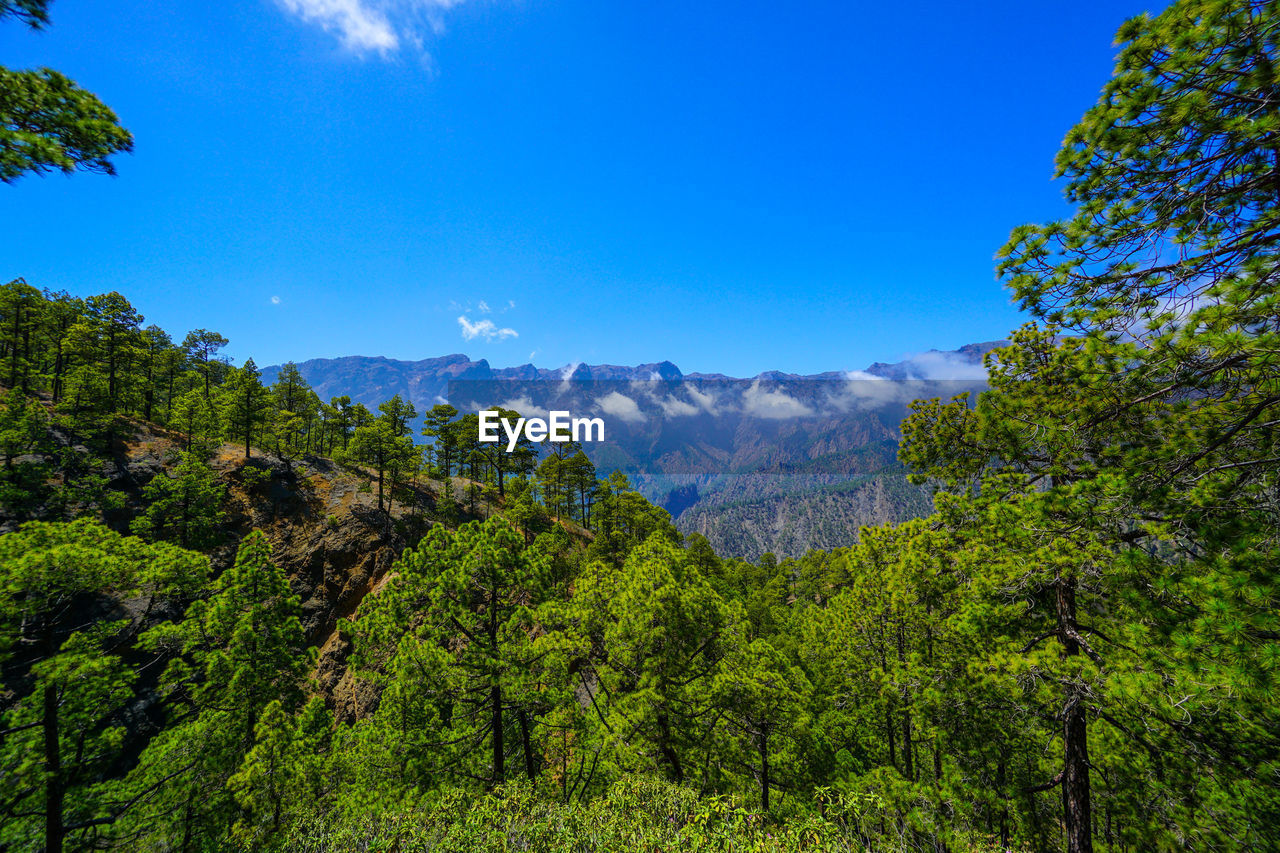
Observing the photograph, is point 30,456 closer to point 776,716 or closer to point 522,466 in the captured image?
point 522,466

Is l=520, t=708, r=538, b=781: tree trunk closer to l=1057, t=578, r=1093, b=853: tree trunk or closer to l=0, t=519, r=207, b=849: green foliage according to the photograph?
l=0, t=519, r=207, b=849: green foliage

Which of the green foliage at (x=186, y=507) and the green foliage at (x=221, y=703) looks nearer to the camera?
the green foliage at (x=221, y=703)

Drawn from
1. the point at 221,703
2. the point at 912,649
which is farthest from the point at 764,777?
the point at 221,703

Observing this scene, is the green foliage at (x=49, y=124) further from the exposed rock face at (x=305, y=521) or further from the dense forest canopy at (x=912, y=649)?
the exposed rock face at (x=305, y=521)

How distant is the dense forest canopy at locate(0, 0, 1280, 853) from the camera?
467 cm

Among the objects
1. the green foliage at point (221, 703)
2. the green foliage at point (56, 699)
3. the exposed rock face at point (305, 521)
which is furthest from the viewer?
the exposed rock face at point (305, 521)

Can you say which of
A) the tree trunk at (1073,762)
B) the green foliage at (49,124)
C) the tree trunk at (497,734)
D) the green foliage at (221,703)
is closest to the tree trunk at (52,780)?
the green foliage at (221,703)

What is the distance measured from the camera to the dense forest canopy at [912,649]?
4672mm

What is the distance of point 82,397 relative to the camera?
89.8 ft

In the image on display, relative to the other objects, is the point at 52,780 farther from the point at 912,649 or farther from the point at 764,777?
the point at 912,649

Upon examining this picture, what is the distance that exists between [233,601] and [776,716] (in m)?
19.1

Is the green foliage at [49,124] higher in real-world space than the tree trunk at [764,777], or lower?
higher

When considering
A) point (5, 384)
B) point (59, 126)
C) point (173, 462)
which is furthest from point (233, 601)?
point (5, 384)

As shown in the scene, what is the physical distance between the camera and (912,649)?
12.7 meters
